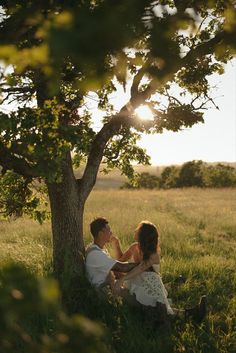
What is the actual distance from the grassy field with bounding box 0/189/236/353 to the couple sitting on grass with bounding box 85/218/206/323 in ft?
1.21

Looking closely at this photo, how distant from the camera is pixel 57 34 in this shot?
1098 mm

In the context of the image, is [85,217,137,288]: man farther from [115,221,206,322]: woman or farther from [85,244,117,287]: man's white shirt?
[115,221,206,322]: woman

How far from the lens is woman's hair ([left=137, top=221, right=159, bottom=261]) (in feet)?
27.0

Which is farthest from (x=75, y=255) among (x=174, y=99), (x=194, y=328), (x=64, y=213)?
(x=174, y=99)

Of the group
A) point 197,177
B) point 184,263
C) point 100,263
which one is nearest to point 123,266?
point 100,263

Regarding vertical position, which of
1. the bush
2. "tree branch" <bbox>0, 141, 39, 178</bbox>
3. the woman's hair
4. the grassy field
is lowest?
the grassy field

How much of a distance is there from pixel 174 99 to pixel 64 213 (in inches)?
135

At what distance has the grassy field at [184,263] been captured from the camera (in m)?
7.00

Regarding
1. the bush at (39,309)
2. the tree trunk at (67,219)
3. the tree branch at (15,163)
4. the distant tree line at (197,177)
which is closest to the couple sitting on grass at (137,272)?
the tree trunk at (67,219)

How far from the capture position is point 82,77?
784 centimetres

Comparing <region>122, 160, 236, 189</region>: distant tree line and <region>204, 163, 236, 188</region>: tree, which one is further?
<region>122, 160, 236, 189</region>: distant tree line

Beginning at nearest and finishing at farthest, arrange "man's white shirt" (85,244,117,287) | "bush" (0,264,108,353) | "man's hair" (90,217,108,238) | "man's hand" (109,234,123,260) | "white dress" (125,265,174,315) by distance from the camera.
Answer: "bush" (0,264,108,353), "white dress" (125,265,174,315), "man's white shirt" (85,244,117,287), "man's hair" (90,217,108,238), "man's hand" (109,234,123,260)

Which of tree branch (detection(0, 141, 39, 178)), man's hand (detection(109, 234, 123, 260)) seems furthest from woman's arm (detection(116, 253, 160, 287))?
tree branch (detection(0, 141, 39, 178))

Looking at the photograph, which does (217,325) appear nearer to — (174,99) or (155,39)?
(174,99)
